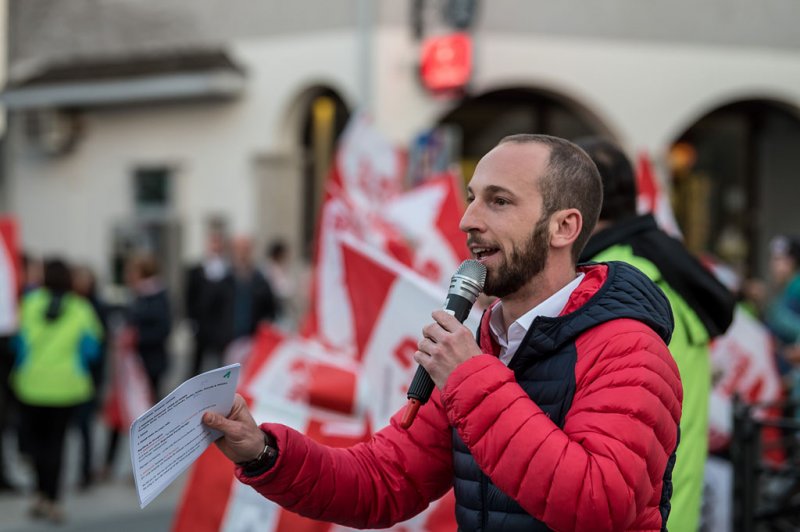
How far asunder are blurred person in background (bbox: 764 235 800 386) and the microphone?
5.14 metres

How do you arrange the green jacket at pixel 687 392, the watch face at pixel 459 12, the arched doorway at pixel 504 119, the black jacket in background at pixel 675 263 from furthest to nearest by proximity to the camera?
the arched doorway at pixel 504 119 < the watch face at pixel 459 12 < the black jacket in background at pixel 675 263 < the green jacket at pixel 687 392

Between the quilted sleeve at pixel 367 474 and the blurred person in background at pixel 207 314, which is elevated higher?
the quilted sleeve at pixel 367 474

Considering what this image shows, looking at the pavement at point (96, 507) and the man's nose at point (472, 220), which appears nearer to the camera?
the man's nose at point (472, 220)

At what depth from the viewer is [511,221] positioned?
2.27 meters

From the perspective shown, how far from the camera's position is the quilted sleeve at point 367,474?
2.55m

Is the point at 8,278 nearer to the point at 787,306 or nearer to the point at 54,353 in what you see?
the point at 54,353

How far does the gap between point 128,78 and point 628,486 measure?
16.2m

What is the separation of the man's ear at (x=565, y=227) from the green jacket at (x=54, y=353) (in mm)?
6680

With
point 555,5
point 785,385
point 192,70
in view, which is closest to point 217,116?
point 192,70

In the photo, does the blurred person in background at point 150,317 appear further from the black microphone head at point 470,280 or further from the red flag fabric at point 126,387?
the black microphone head at point 470,280

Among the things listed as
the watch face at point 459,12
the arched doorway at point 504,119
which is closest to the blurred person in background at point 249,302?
the watch face at point 459,12

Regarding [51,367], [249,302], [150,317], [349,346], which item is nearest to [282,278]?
[249,302]

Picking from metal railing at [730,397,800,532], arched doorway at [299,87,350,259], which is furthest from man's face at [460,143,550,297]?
arched doorway at [299,87,350,259]

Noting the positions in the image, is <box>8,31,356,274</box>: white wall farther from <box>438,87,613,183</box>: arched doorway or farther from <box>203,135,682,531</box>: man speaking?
<box>203,135,682,531</box>: man speaking
